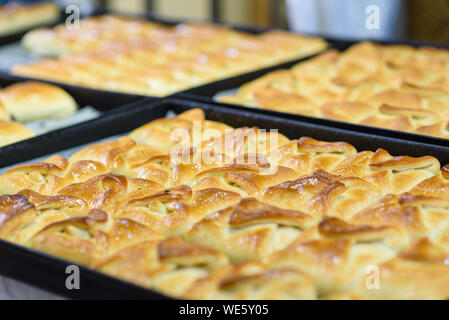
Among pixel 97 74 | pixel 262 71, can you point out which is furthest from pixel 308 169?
pixel 97 74

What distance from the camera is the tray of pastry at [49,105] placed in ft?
8.71

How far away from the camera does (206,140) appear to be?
2.10 meters

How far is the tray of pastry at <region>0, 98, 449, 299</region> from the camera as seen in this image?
123 cm

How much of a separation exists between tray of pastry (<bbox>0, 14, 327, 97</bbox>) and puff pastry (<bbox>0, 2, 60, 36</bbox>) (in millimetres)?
285

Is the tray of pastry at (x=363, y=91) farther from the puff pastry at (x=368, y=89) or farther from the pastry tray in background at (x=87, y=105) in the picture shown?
the pastry tray in background at (x=87, y=105)

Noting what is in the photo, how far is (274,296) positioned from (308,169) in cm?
72

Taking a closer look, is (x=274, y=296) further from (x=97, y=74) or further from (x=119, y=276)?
(x=97, y=74)

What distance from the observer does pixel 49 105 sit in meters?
2.70

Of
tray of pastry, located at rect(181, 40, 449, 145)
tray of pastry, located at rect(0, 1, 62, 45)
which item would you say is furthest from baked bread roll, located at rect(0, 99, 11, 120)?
tray of pastry, located at rect(0, 1, 62, 45)

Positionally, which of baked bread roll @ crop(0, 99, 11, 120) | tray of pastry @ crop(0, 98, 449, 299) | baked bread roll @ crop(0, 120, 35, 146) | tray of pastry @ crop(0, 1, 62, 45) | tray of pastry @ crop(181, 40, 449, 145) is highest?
tray of pastry @ crop(0, 1, 62, 45)

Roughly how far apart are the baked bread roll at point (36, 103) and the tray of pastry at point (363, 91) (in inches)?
23.4

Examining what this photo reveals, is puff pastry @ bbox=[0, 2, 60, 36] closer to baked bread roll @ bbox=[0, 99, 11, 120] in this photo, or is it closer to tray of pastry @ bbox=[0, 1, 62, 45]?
tray of pastry @ bbox=[0, 1, 62, 45]

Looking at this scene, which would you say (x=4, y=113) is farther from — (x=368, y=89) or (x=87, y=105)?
(x=368, y=89)

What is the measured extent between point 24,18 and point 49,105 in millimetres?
1984
